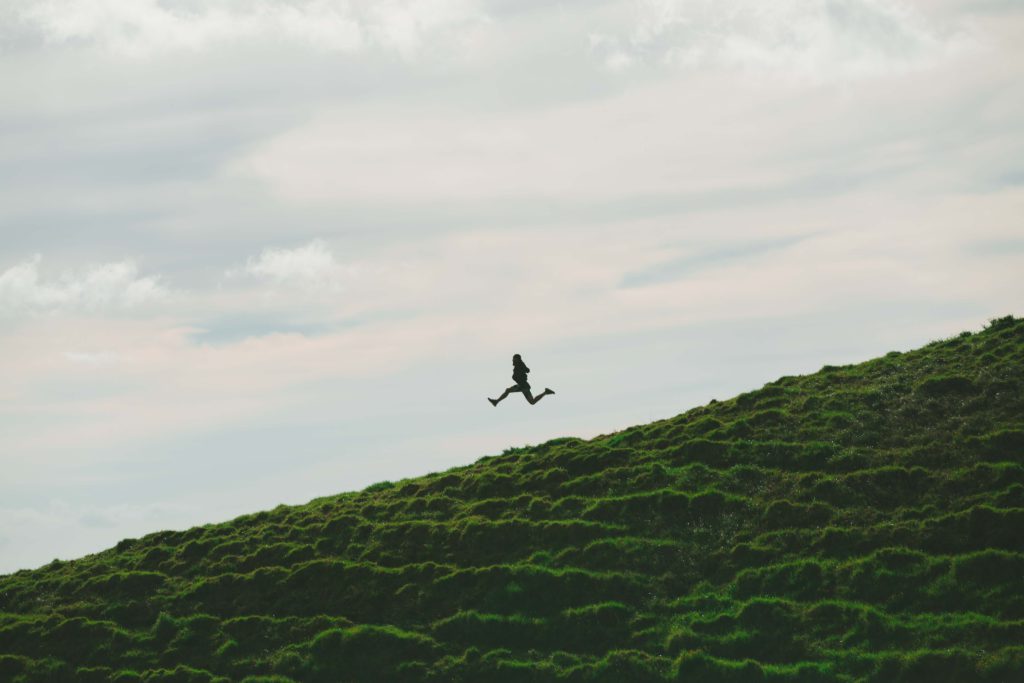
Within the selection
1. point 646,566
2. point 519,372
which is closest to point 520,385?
point 519,372

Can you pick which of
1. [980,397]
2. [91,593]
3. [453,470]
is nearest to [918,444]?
[980,397]

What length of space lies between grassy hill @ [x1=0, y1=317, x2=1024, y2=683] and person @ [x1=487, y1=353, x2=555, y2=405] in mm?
3492

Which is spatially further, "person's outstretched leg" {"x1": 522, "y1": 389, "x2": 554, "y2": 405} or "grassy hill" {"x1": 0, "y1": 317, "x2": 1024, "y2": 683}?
"person's outstretched leg" {"x1": 522, "y1": 389, "x2": 554, "y2": 405}

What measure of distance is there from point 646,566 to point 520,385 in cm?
1033

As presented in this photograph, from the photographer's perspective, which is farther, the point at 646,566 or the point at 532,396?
the point at 532,396

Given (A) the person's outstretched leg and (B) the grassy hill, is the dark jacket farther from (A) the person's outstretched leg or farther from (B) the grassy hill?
(B) the grassy hill

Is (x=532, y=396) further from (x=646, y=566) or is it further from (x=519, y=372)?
(x=646, y=566)

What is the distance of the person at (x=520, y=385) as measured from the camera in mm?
40594

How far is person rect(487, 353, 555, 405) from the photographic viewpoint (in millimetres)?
40594

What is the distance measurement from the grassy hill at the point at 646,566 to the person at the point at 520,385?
349 cm

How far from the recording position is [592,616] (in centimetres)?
3111

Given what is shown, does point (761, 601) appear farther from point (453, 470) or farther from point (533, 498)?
point (453, 470)

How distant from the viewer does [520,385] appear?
134 feet

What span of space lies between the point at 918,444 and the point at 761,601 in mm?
11692
